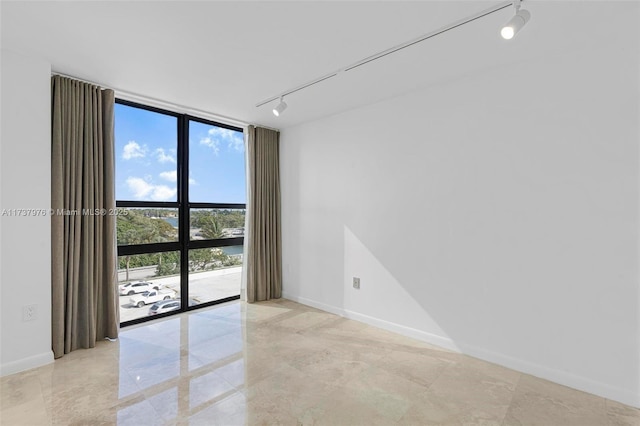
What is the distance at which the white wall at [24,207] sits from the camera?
2459 millimetres

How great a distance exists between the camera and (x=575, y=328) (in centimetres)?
235

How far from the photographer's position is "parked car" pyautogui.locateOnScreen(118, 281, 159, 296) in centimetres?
357

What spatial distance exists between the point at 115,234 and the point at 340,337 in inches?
103

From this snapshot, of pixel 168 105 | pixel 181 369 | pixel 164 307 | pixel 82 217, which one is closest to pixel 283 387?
pixel 181 369

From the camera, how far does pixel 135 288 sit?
12.0 feet

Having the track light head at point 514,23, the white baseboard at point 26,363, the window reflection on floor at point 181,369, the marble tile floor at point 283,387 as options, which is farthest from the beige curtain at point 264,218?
the track light head at point 514,23

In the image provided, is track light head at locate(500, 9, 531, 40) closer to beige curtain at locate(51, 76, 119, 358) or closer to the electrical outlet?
beige curtain at locate(51, 76, 119, 358)

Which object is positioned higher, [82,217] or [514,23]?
[514,23]

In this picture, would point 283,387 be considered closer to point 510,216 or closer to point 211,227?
point 510,216

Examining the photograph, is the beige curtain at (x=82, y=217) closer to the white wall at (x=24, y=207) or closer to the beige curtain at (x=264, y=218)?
the white wall at (x=24, y=207)

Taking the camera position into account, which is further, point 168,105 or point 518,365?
point 168,105

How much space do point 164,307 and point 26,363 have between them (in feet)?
4.65

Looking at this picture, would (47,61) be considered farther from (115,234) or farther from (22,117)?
(115,234)

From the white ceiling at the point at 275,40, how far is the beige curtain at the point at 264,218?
1.37 m
